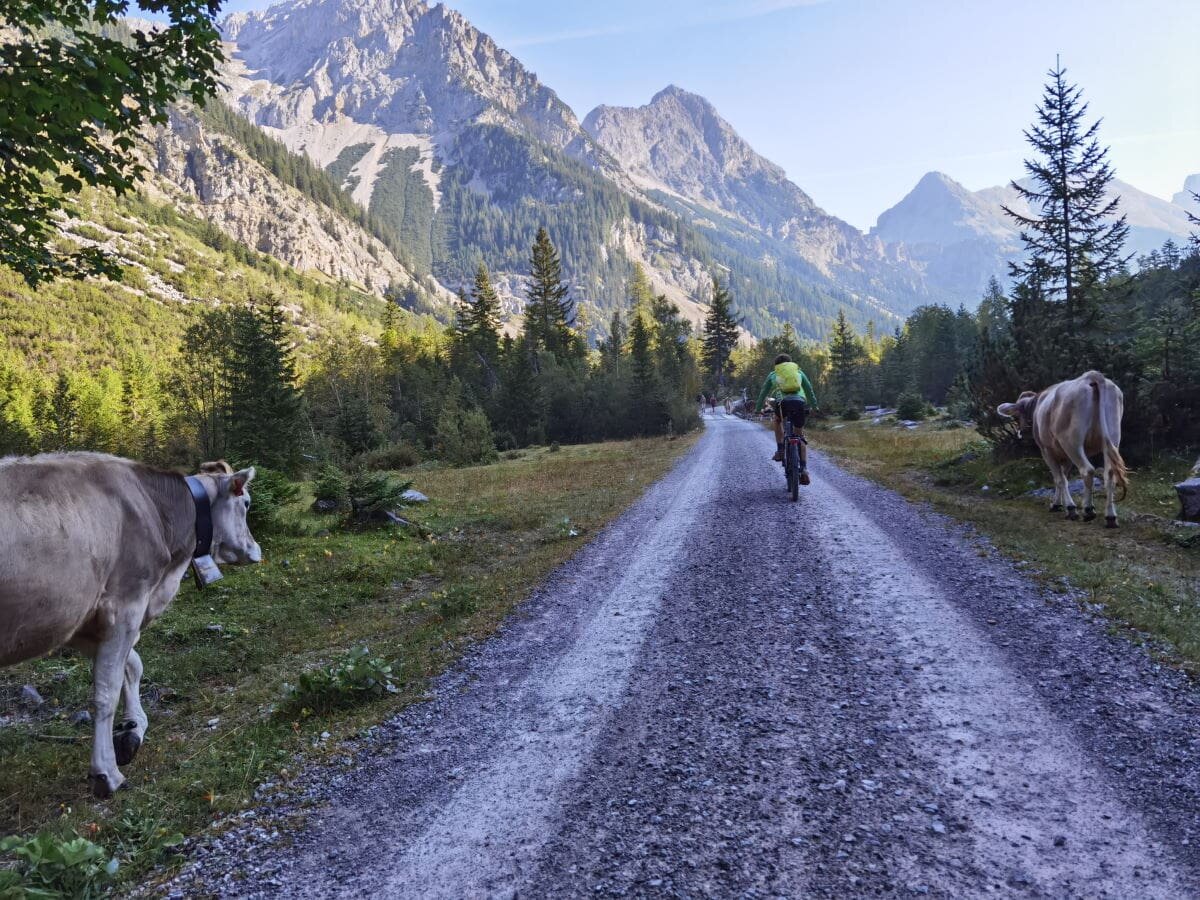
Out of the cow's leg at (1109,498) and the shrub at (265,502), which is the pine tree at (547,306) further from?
the cow's leg at (1109,498)

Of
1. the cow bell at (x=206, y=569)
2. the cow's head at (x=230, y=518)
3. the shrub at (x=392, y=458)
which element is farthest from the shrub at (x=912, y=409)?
the cow bell at (x=206, y=569)

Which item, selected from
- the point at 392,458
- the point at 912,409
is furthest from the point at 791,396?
the point at 912,409

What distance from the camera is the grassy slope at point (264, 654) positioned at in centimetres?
403

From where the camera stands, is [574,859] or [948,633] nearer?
[574,859]

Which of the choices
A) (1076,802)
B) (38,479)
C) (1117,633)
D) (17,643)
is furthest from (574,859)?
(1117,633)

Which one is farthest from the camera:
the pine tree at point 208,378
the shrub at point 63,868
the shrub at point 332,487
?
the pine tree at point 208,378

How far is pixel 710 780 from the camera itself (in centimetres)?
369

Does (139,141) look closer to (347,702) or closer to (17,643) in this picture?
(17,643)

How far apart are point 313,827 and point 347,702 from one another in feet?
6.09

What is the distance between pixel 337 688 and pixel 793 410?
442 inches

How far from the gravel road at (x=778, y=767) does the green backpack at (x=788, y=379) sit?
23.9ft

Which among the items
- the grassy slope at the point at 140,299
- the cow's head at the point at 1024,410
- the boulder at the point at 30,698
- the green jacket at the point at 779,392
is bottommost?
the boulder at the point at 30,698

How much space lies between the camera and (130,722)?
4.80 m

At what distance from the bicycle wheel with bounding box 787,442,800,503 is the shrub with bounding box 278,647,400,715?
9.99 m
